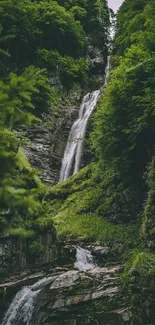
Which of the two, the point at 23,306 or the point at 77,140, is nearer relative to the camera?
the point at 23,306

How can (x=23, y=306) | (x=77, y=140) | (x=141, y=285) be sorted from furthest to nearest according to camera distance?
(x=77, y=140), (x=23, y=306), (x=141, y=285)

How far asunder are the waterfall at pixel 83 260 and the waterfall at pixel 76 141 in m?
10.1

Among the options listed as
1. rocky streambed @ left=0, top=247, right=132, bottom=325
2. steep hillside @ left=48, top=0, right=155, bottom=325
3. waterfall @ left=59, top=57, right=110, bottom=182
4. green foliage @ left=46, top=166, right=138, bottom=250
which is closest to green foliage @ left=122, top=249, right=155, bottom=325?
rocky streambed @ left=0, top=247, right=132, bottom=325

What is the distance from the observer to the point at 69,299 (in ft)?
34.8

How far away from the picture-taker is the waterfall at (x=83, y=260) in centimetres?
1341

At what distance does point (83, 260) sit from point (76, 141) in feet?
41.0

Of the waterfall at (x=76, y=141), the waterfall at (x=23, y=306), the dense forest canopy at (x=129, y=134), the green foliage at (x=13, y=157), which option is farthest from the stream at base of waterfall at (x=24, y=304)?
the waterfall at (x=76, y=141)

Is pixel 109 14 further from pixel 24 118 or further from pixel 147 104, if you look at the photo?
pixel 24 118

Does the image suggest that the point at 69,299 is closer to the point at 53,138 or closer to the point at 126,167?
the point at 126,167

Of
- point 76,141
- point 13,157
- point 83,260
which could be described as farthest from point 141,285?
point 76,141

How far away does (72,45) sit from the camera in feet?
112

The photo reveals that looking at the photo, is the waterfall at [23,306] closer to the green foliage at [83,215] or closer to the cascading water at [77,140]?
the green foliage at [83,215]

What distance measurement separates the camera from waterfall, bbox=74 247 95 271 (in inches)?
528

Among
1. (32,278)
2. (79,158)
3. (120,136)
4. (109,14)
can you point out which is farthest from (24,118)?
(109,14)
